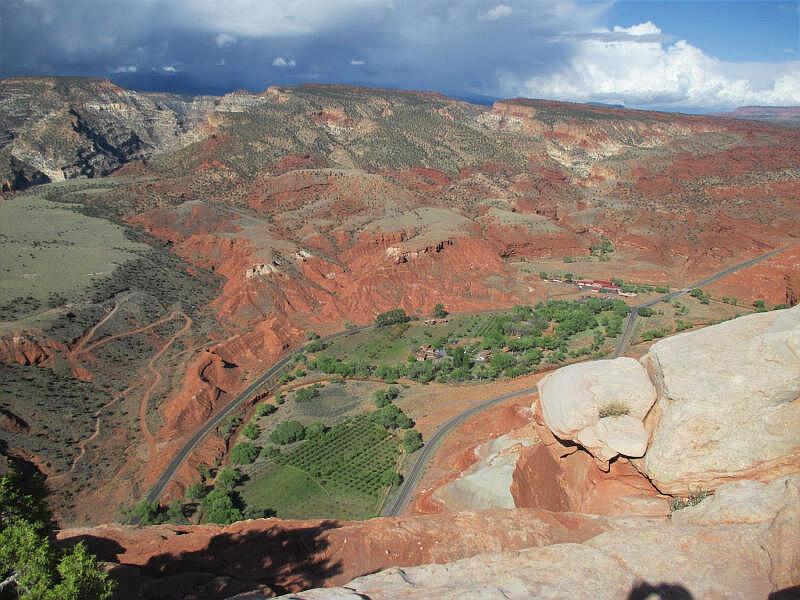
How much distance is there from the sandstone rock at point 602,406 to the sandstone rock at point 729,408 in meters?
0.60

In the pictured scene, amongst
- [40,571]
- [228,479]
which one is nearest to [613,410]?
[40,571]

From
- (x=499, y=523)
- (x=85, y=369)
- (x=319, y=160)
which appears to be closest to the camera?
(x=499, y=523)

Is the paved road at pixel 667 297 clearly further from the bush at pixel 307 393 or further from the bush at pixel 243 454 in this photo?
the bush at pixel 243 454

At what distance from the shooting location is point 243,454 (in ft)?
131

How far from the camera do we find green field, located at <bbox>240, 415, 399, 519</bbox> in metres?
34.6

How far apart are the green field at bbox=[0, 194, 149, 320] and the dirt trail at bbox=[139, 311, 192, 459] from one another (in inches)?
447

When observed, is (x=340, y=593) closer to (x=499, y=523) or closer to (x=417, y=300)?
(x=499, y=523)

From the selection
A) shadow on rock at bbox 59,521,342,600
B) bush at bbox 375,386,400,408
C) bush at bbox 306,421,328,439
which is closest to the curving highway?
bush at bbox 375,386,400,408

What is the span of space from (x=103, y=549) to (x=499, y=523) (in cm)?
1393

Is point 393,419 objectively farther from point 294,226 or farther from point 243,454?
point 294,226

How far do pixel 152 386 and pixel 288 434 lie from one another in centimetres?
1479

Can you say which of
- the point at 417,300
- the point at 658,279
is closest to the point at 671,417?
the point at 417,300

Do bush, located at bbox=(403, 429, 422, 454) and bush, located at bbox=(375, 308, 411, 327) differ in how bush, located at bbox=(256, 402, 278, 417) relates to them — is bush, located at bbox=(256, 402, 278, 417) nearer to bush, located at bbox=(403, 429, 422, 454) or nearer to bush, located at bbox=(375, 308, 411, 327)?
bush, located at bbox=(403, 429, 422, 454)

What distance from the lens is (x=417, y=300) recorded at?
7050 centimetres
